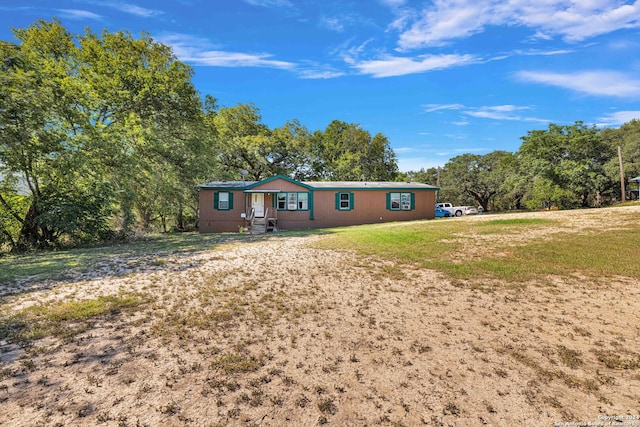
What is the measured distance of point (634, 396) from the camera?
8.80ft

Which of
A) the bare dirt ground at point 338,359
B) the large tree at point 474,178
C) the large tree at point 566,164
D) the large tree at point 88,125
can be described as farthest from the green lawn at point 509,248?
the large tree at point 474,178

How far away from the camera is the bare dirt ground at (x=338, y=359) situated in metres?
2.50

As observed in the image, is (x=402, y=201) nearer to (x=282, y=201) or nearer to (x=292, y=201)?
(x=292, y=201)

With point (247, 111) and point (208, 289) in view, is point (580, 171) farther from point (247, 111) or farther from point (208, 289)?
point (208, 289)

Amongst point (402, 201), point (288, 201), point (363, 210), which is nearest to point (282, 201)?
point (288, 201)

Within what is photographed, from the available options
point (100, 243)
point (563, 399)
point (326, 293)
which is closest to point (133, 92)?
point (100, 243)

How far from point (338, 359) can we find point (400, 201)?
62.1 ft

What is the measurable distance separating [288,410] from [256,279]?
13.9 ft

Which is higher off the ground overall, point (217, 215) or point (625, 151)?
point (625, 151)

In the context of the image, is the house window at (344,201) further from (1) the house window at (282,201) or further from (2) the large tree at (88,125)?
(2) the large tree at (88,125)

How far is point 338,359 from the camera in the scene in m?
3.34

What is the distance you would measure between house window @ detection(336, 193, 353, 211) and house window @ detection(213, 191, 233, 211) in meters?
7.03

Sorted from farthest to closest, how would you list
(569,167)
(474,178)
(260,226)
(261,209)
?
(474,178) < (569,167) < (261,209) < (260,226)

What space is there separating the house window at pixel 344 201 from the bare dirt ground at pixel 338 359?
14.3 m
